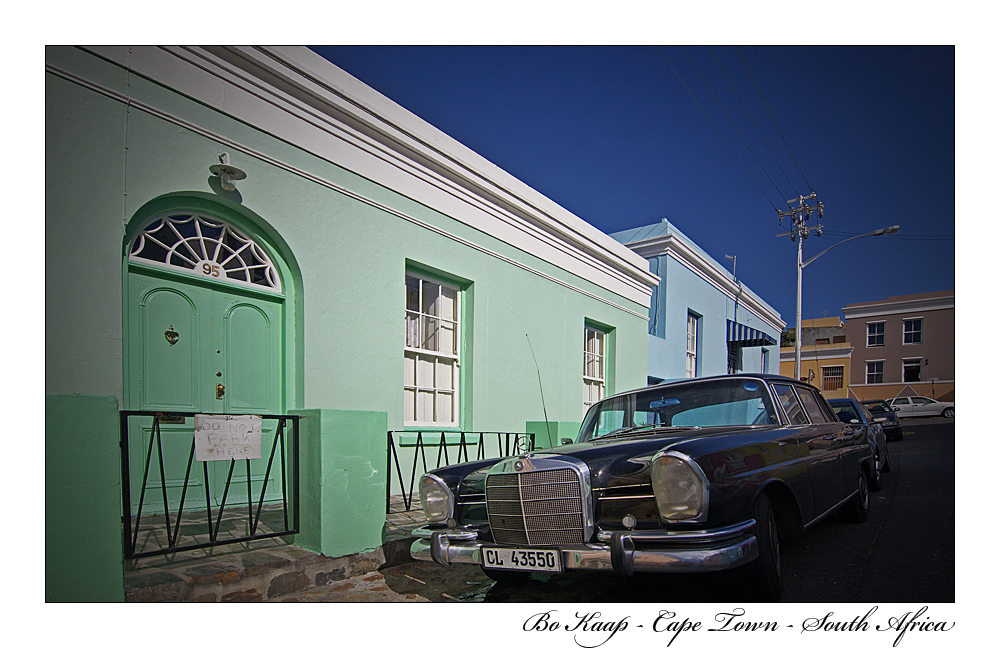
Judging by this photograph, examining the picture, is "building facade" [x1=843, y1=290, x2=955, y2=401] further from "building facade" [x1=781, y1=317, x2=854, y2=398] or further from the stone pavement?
the stone pavement

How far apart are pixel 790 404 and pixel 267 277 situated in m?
4.48

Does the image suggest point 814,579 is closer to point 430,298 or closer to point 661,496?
point 661,496

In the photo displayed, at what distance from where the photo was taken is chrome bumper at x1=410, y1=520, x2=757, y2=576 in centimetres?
278

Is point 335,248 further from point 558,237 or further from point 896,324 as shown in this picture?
point 896,324

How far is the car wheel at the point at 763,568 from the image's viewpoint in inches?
121

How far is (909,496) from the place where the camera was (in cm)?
639

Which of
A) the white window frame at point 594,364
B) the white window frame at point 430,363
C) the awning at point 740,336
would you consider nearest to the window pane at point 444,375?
the white window frame at point 430,363

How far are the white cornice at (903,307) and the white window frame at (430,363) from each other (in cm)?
490

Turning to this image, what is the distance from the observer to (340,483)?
4.26 meters

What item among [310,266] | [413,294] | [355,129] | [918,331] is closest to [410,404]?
[413,294]

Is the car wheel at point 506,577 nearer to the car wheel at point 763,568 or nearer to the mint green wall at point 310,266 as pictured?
the car wheel at point 763,568

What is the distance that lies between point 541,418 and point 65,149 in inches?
252

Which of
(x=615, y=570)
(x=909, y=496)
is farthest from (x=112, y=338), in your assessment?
(x=909, y=496)

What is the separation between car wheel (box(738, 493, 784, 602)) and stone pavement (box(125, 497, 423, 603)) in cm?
239
